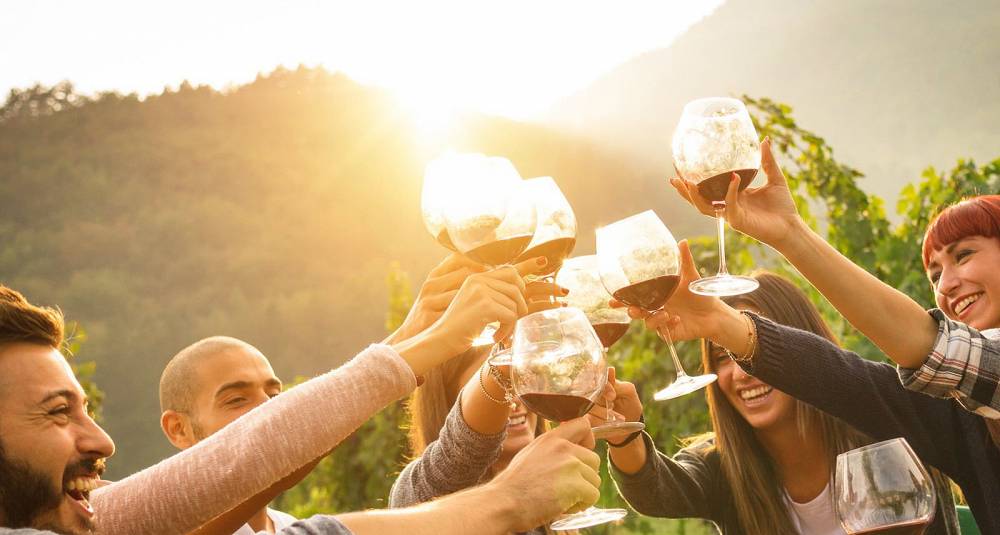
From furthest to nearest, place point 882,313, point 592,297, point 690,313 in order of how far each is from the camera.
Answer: point 690,313 < point 592,297 < point 882,313

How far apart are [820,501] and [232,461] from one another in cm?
195

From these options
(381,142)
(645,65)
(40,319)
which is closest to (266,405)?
(40,319)

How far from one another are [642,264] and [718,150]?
28 cm

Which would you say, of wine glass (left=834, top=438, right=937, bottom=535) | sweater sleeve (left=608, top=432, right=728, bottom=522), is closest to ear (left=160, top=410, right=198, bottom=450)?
sweater sleeve (left=608, top=432, right=728, bottom=522)

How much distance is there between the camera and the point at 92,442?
1.66 meters

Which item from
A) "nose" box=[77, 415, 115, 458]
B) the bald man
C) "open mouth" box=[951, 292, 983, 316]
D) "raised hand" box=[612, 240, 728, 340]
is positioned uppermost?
"nose" box=[77, 415, 115, 458]

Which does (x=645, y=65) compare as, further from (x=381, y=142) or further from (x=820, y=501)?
(x=820, y=501)

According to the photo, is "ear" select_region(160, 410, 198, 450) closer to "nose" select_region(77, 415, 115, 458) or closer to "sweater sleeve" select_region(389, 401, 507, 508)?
"sweater sleeve" select_region(389, 401, 507, 508)

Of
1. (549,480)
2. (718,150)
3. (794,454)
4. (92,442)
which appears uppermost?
(718,150)

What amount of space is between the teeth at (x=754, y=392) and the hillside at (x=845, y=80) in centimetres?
542

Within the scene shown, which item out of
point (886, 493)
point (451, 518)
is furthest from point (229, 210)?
point (886, 493)

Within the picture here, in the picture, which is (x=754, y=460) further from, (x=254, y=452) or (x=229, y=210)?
(x=229, y=210)

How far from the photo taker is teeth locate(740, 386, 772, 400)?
118 inches

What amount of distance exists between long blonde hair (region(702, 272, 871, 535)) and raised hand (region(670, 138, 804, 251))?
102 cm
